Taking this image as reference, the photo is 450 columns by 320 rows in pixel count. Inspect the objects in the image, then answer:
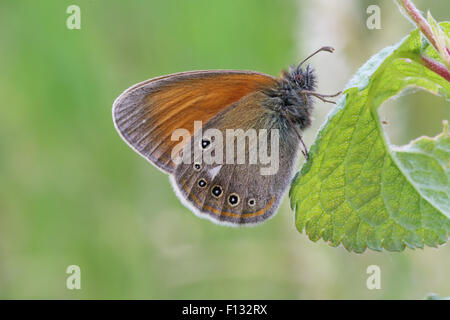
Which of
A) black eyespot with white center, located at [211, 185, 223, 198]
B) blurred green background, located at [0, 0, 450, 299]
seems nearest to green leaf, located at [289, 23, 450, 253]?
black eyespot with white center, located at [211, 185, 223, 198]

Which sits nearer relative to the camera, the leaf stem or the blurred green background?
the leaf stem

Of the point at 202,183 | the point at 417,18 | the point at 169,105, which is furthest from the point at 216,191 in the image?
the point at 417,18

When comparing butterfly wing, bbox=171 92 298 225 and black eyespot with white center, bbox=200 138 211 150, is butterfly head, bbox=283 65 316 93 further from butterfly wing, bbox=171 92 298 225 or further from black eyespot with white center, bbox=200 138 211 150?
black eyespot with white center, bbox=200 138 211 150

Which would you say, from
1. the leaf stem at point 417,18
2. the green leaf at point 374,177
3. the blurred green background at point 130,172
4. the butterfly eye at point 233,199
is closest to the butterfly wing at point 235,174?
the butterfly eye at point 233,199

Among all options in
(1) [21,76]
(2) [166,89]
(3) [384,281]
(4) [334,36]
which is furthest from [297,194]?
(1) [21,76]

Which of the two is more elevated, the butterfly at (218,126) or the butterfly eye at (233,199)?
the butterfly at (218,126)

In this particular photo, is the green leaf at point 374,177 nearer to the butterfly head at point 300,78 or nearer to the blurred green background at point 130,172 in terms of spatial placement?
the butterfly head at point 300,78
